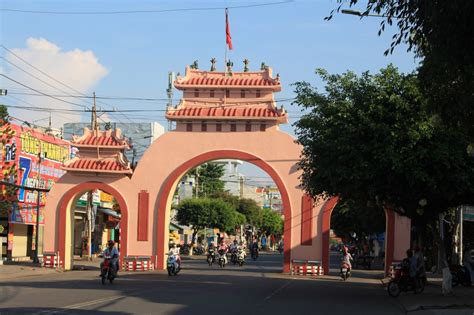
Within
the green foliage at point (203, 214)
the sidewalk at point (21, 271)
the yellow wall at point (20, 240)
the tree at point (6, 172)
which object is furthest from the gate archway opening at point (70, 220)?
the green foliage at point (203, 214)

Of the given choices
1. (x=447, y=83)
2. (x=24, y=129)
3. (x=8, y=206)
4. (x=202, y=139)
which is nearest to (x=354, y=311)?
(x=447, y=83)

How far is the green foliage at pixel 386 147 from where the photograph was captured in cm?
2030

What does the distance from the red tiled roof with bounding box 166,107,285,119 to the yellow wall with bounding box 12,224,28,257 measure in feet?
48.1

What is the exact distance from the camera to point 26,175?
43062 mm

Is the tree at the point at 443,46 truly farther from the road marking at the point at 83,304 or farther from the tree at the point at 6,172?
the tree at the point at 6,172

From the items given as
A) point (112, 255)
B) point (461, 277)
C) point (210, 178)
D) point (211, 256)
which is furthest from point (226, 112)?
point (210, 178)

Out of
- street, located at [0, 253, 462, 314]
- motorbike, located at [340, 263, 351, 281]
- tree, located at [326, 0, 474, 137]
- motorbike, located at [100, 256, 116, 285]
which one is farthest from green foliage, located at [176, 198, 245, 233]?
tree, located at [326, 0, 474, 137]

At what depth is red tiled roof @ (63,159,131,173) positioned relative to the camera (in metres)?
36.3

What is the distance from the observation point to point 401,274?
22453 mm

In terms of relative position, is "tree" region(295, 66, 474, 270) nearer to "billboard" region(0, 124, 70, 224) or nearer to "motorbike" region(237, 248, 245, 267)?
"billboard" region(0, 124, 70, 224)

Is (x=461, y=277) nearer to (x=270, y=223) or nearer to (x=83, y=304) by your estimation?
(x=83, y=304)

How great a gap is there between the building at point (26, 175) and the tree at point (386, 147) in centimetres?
2254

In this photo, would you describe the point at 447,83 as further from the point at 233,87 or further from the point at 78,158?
the point at 78,158

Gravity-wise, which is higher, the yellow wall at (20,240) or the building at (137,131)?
the building at (137,131)
